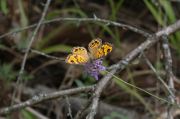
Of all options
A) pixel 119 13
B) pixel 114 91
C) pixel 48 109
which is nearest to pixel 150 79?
pixel 114 91

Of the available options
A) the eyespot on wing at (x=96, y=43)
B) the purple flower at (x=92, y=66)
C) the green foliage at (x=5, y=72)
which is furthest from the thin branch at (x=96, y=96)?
the green foliage at (x=5, y=72)

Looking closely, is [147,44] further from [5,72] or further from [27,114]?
[5,72]

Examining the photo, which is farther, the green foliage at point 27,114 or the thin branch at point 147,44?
the green foliage at point 27,114

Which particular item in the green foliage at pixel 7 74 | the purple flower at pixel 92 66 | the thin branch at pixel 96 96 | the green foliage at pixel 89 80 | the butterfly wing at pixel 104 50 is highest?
the green foliage at pixel 7 74

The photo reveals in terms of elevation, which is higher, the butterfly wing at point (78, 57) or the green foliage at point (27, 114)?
the green foliage at point (27, 114)

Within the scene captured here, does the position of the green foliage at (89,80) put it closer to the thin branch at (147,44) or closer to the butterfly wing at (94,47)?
the thin branch at (147,44)

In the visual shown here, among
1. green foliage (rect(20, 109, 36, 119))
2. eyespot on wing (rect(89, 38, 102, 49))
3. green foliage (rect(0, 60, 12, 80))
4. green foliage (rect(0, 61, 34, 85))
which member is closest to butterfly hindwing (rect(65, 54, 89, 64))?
eyespot on wing (rect(89, 38, 102, 49))

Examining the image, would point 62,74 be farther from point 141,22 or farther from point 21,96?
point 141,22

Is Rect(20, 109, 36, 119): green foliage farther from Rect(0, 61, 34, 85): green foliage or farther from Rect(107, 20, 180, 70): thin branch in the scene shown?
Rect(107, 20, 180, 70): thin branch
